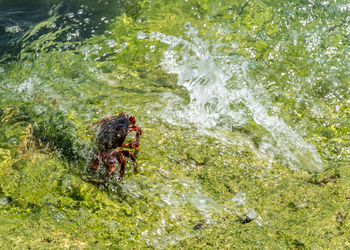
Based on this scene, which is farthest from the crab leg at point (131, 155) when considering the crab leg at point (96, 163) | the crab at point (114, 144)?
the crab leg at point (96, 163)

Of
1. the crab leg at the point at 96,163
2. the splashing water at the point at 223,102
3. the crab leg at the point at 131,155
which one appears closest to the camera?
the crab leg at the point at 131,155

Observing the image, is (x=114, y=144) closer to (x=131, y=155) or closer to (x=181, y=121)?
(x=131, y=155)

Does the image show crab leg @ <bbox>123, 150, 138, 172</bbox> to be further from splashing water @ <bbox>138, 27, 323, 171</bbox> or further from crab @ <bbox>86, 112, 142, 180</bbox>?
splashing water @ <bbox>138, 27, 323, 171</bbox>

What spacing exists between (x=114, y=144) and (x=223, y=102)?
169 cm

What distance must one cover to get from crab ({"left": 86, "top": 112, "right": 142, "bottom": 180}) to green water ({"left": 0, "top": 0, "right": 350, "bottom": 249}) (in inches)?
4.4

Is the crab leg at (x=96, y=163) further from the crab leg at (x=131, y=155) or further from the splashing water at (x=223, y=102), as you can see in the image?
the splashing water at (x=223, y=102)

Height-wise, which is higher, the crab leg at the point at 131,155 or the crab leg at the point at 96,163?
the crab leg at the point at 131,155

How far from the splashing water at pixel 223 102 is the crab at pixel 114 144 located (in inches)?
24.2

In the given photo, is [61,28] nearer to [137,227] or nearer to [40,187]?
[40,187]

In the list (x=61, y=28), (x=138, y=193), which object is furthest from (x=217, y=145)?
(x=61, y=28)

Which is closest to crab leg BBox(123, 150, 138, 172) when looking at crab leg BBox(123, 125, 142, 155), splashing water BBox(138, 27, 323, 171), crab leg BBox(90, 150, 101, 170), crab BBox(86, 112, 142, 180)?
crab BBox(86, 112, 142, 180)

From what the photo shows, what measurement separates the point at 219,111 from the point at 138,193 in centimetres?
181

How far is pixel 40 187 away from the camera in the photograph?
10.3ft

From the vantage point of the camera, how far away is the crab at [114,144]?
10.8 ft
